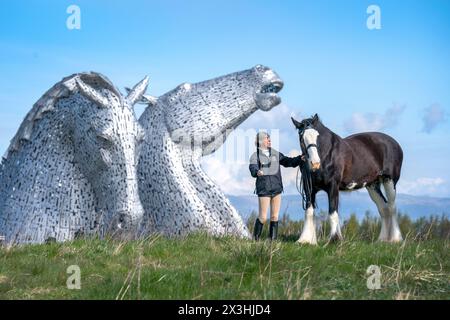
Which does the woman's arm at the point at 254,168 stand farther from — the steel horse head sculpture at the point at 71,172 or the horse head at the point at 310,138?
the steel horse head sculpture at the point at 71,172

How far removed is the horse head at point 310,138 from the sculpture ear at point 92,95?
8.38ft

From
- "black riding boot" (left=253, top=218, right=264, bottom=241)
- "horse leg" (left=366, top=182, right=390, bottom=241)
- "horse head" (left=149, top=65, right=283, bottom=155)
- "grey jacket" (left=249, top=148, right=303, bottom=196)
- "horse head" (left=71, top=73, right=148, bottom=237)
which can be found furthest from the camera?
"horse leg" (left=366, top=182, right=390, bottom=241)

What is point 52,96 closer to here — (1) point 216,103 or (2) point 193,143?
(2) point 193,143

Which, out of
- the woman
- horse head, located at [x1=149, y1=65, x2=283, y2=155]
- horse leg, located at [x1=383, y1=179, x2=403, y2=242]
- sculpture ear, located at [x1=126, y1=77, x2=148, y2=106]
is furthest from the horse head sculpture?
horse leg, located at [x1=383, y1=179, x2=403, y2=242]

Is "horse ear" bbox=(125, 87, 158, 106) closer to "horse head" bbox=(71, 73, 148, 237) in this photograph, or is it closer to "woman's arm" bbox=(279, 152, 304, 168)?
"horse head" bbox=(71, 73, 148, 237)

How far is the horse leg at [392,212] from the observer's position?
9414 millimetres

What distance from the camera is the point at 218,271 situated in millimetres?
6047

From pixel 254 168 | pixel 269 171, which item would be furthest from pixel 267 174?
pixel 254 168

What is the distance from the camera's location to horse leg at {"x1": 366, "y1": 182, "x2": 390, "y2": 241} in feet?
31.2

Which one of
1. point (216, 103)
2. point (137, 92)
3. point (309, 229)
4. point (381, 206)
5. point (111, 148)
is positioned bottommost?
point (309, 229)

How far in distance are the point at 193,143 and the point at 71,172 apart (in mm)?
1877

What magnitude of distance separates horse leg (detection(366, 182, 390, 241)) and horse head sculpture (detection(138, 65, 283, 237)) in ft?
6.68
